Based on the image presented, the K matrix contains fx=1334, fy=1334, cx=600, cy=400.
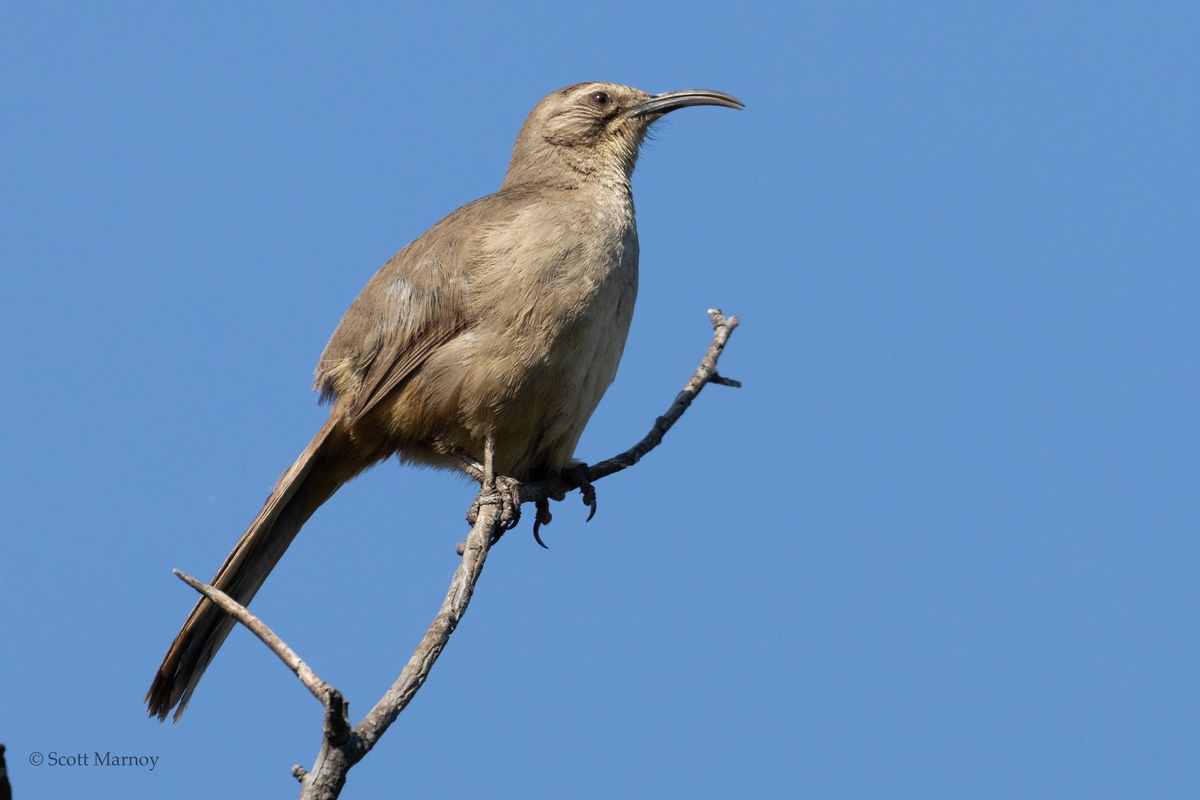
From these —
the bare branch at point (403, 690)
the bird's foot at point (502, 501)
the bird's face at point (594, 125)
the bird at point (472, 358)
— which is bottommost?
the bare branch at point (403, 690)

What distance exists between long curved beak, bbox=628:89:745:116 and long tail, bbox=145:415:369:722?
2.57 m

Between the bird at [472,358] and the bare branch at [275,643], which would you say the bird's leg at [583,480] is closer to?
the bird at [472,358]

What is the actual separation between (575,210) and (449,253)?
0.67m

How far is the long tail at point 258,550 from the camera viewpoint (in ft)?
19.1

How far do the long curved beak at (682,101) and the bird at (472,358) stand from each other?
824 millimetres

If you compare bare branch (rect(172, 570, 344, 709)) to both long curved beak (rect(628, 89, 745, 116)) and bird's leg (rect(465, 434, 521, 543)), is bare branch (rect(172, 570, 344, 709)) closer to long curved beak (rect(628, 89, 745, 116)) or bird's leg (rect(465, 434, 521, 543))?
bird's leg (rect(465, 434, 521, 543))

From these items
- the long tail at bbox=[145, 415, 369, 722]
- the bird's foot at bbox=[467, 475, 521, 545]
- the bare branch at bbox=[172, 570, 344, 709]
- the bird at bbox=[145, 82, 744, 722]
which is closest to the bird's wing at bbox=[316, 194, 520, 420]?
the bird at bbox=[145, 82, 744, 722]

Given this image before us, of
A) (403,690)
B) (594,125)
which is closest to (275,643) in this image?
(403,690)

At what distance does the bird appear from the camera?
625cm

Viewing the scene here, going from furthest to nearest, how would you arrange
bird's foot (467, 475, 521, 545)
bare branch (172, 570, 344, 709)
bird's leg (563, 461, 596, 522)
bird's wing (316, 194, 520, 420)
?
1. bird's leg (563, 461, 596, 522)
2. bird's wing (316, 194, 520, 420)
3. bird's foot (467, 475, 521, 545)
4. bare branch (172, 570, 344, 709)

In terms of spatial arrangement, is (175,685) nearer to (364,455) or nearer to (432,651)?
(364,455)

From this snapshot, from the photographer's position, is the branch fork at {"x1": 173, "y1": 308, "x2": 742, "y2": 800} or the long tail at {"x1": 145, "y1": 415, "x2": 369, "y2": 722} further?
the long tail at {"x1": 145, "y1": 415, "x2": 369, "y2": 722}

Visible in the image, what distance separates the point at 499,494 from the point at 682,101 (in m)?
2.83

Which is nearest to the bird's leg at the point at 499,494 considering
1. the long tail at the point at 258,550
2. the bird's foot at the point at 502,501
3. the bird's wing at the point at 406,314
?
the bird's foot at the point at 502,501
